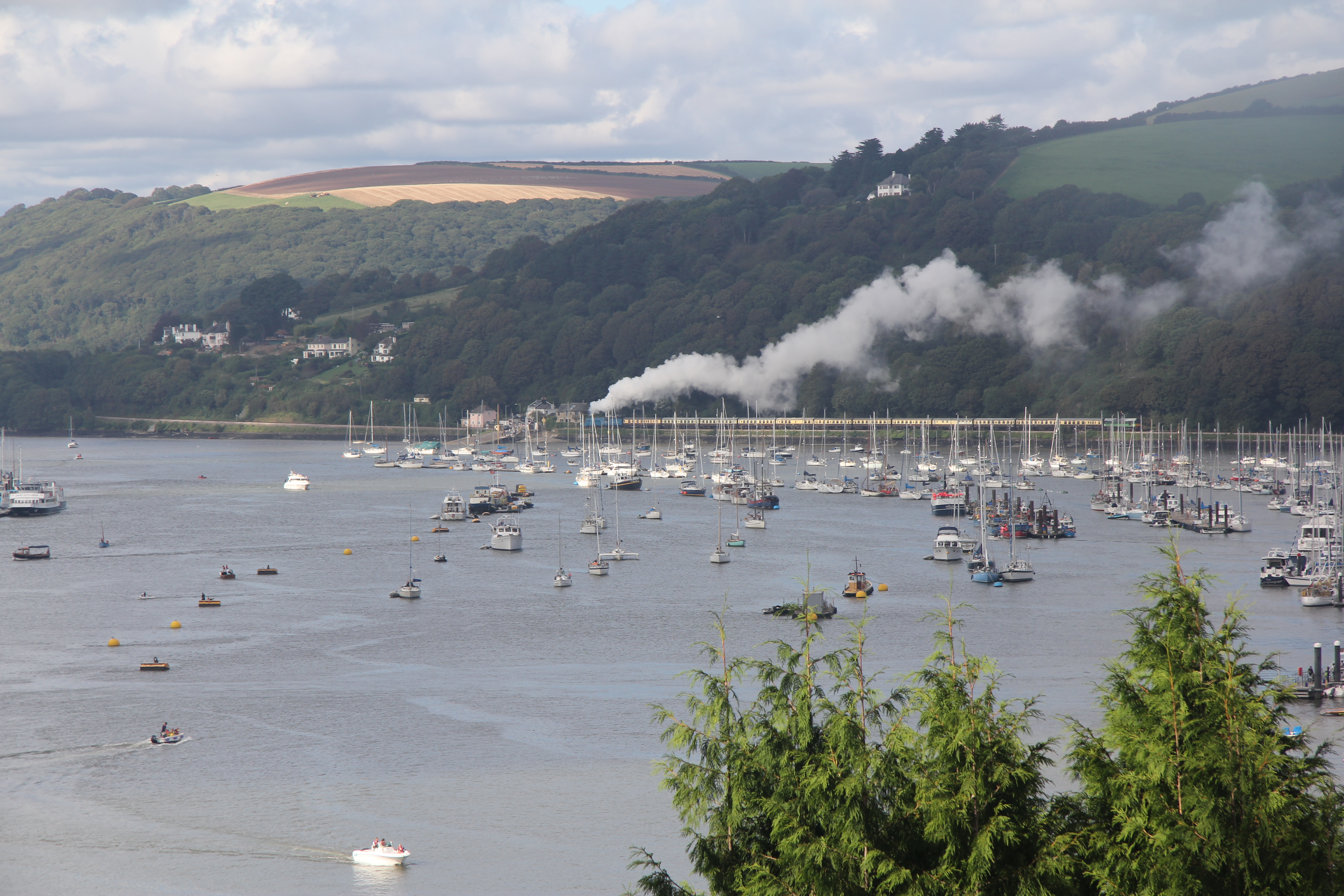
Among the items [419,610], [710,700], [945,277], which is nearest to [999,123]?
[945,277]

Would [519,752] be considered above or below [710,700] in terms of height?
below

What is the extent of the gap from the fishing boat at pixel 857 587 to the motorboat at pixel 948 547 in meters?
7.85

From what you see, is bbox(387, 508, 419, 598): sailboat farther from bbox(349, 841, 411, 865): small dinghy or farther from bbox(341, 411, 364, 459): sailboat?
bbox(341, 411, 364, 459): sailboat

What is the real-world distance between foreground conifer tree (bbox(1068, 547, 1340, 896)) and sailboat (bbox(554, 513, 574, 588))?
37992 mm

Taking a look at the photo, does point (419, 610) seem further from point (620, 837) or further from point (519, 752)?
point (620, 837)

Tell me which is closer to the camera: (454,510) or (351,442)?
(454,510)

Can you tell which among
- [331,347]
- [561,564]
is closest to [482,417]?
[331,347]

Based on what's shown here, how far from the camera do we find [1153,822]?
1016 centimetres

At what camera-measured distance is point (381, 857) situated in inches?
856

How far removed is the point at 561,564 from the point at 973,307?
298 feet

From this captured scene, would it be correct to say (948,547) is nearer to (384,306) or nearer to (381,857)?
(381,857)

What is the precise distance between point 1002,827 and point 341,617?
34.9 metres

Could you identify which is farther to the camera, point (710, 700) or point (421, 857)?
point (421, 857)

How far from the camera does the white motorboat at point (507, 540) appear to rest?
5772 cm
